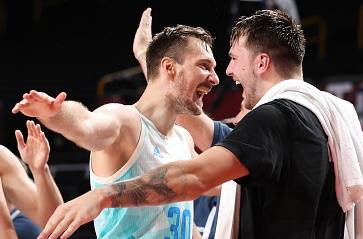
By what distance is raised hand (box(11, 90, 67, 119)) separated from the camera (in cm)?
271

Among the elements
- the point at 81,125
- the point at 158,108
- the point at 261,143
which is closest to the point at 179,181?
the point at 261,143

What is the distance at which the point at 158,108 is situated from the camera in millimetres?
3783

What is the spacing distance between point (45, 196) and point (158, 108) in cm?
80

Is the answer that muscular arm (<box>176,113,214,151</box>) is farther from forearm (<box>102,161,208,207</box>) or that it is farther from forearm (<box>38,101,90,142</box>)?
forearm (<box>102,161,208,207</box>)

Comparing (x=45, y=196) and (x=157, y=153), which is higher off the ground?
(x=157, y=153)

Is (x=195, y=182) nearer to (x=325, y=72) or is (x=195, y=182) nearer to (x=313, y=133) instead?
(x=313, y=133)

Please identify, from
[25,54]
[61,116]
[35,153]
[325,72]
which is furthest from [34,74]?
[61,116]

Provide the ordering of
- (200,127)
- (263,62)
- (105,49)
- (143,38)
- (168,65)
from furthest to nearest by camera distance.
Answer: (105,49), (200,127), (143,38), (168,65), (263,62)

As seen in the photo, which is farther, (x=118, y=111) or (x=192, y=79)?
(x=192, y=79)

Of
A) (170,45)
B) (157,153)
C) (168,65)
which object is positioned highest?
(170,45)

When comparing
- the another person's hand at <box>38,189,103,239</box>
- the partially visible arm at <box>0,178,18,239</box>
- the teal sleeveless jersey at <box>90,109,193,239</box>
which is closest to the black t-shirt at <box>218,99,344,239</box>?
the another person's hand at <box>38,189,103,239</box>

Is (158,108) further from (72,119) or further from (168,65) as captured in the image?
(72,119)

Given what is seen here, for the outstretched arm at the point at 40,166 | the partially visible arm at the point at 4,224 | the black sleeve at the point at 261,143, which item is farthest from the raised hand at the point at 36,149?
the black sleeve at the point at 261,143

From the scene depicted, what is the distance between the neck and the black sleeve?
1.09 meters
